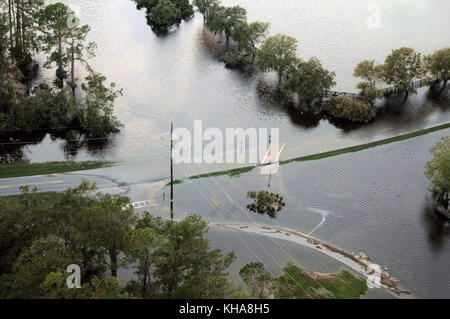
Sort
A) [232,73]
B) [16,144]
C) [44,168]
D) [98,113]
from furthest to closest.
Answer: [232,73], [98,113], [16,144], [44,168]

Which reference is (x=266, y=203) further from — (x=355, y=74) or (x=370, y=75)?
(x=370, y=75)

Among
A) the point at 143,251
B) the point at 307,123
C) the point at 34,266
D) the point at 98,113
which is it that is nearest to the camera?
the point at 34,266

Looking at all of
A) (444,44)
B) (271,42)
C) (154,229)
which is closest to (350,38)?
(444,44)

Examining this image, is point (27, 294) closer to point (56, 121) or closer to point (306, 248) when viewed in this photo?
point (306, 248)

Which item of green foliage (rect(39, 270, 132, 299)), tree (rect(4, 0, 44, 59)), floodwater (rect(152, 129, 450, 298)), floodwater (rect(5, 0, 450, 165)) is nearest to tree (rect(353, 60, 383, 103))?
floodwater (rect(5, 0, 450, 165))

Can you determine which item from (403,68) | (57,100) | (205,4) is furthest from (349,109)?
(205,4)

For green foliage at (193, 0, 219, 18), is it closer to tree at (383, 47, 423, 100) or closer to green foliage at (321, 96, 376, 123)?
green foliage at (321, 96, 376, 123)

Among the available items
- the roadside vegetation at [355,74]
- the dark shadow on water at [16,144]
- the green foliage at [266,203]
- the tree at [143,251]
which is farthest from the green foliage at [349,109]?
the tree at [143,251]
